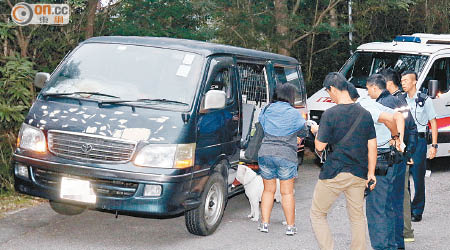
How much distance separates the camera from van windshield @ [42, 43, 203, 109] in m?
6.77

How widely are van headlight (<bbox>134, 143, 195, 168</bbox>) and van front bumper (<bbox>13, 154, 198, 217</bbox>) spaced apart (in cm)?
11

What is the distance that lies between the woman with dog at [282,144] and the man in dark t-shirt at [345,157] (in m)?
1.16

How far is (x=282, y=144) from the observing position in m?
6.96

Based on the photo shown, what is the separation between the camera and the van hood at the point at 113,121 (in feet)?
20.7

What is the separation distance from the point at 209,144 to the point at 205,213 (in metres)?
0.71

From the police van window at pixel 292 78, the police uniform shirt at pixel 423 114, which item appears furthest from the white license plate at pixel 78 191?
the police uniform shirt at pixel 423 114

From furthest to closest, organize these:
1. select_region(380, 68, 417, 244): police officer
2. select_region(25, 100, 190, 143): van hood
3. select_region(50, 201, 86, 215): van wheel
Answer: select_region(50, 201, 86, 215): van wheel, select_region(380, 68, 417, 244): police officer, select_region(25, 100, 190, 143): van hood

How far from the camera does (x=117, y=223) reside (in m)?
7.38

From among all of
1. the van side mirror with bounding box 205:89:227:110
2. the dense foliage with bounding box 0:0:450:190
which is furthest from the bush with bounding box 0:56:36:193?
the van side mirror with bounding box 205:89:227:110

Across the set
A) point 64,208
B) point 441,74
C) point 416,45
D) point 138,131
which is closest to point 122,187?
point 138,131

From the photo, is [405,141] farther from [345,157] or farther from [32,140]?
[32,140]

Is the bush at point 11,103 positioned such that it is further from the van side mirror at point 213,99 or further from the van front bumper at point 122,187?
the van side mirror at point 213,99

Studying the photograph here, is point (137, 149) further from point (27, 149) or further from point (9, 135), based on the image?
point (9, 135)

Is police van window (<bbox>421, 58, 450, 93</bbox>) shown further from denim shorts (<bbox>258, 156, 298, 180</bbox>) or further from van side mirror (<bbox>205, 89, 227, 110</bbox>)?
van side mirror (<bbox>205, 89, 227, 110</bbox>)
